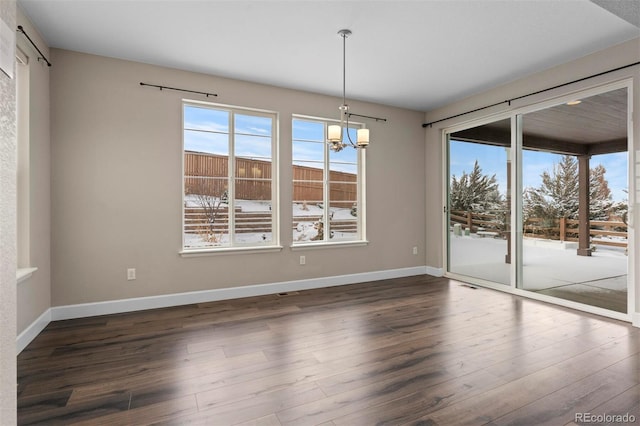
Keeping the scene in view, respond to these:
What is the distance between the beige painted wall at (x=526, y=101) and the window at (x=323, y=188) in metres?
1.29

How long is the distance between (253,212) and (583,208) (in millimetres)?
3865

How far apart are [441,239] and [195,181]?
383cm

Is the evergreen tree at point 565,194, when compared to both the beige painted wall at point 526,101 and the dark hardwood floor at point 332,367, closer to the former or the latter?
the beige painted wall at point 526,101

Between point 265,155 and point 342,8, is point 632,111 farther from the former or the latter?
point 265,155

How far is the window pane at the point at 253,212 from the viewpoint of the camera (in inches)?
167

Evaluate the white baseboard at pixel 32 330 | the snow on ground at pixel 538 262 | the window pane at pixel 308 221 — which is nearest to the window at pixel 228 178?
the window pane at pixel 308 221

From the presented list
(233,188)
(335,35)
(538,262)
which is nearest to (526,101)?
(538,262)

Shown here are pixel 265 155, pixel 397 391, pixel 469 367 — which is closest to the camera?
pixel 397 391

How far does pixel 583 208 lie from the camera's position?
3604 millimetres

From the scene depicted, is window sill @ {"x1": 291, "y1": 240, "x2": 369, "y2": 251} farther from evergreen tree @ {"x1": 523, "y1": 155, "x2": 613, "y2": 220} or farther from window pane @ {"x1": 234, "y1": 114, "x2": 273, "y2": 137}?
evergreen tree @ {"x1": 523, "y1": 155, "x2": 613, "y2": 220}

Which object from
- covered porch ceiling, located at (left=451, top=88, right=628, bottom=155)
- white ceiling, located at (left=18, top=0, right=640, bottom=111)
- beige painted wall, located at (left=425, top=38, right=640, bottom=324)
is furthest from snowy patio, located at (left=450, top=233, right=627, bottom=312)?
white ceiling, located at (left=18, top=0, right=640, bottom=111)

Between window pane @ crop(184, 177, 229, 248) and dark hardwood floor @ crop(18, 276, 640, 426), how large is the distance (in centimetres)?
85

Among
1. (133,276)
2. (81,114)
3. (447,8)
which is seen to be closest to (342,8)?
(447,8)

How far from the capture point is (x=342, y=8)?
265 centimetres
